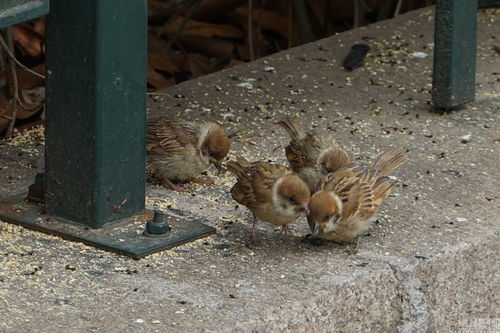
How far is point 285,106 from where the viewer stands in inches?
281

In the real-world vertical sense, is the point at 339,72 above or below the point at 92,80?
below

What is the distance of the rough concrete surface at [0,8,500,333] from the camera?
4336 millimetres

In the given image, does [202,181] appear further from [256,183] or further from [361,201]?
[361,201]

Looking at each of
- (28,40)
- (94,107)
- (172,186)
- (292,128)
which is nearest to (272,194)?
(94,107)

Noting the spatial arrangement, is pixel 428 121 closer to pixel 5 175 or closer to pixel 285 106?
pixel 285 106

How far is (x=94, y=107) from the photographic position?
4926 millimetres

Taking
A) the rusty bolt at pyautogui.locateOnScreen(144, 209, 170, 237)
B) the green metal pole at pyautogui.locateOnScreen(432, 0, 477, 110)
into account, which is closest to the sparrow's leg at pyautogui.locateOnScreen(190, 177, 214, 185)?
the rusty bolt at pyautogui.locateOnScreen(144, 209, 170, 237)

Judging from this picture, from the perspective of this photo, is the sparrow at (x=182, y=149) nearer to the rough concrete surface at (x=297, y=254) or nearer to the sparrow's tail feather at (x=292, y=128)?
the rough concrete surface at (x=297, y=254)

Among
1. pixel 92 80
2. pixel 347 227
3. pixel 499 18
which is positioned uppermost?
pixel 92 80

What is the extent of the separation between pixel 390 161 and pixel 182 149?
1.06 m

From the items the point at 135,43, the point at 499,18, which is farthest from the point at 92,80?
the point at 499,18

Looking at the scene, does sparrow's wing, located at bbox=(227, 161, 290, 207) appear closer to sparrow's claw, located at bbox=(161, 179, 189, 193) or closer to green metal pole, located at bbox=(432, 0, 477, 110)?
sparrow's claw, located at bbox=(161, 179, 189, 193)

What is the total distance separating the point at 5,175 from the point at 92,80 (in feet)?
3.84

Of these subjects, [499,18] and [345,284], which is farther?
[499,18]
